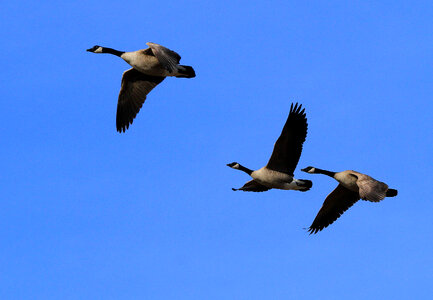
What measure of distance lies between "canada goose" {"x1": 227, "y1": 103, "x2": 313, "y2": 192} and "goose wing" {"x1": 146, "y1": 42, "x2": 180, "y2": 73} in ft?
9.92

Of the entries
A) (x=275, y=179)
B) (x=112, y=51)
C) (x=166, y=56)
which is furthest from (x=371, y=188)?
(x=112, y=51)

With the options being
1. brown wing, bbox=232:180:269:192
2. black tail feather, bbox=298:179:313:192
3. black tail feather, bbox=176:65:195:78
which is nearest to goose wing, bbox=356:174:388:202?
black tail feather, bbox=298:179:313:192

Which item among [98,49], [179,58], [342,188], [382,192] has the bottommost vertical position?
[382,192]

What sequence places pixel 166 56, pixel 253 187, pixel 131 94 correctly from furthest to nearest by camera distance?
pixel 253 187 → pixel 131 94 → pixel 166 56

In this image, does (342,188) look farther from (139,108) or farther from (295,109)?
(139,108)

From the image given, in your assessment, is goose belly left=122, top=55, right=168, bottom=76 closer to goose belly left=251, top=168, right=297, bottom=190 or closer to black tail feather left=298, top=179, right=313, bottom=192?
goose belly left=251, top=168, right=297, bottom=190

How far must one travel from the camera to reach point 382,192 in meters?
15.7

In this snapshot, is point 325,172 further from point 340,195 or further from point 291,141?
point 291,141

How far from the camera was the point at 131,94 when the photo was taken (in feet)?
63.7

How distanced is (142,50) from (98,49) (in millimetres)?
2441

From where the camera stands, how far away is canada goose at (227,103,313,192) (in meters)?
17.1

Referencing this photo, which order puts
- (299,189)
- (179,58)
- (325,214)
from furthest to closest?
(325,214)
(299,189)
(179,58)

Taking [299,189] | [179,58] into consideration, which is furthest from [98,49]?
[299,189]

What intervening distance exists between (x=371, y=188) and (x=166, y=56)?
5331mm
